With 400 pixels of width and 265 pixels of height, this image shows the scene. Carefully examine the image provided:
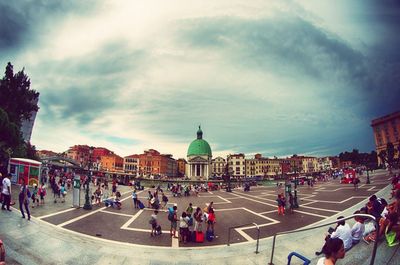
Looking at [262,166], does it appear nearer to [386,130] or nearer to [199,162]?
[199,162]

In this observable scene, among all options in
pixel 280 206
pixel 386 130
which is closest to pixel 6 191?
pixel 280 206

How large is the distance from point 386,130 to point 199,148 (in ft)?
281

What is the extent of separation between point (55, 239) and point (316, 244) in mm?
10605

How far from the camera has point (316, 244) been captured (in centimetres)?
895

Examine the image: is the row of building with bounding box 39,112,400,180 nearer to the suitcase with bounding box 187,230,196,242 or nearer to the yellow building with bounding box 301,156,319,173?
the yellow building with bounding box 301,156,319,173

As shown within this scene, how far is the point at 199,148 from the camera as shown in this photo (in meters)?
129

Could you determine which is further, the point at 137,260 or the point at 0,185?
the point at 0,185

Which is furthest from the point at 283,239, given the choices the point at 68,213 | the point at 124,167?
the point at 124,167

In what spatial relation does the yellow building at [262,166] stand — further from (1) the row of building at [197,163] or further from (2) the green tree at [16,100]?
(2) the green tree at [16,100]

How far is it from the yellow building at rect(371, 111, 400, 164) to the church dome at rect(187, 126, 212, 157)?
78862mm

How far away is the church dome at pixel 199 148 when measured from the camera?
128 meters

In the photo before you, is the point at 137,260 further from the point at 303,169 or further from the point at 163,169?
the point at 303,169

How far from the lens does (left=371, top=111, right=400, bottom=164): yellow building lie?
77.2 m

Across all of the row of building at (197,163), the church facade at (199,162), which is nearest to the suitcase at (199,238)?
the row of building at (197,163)
